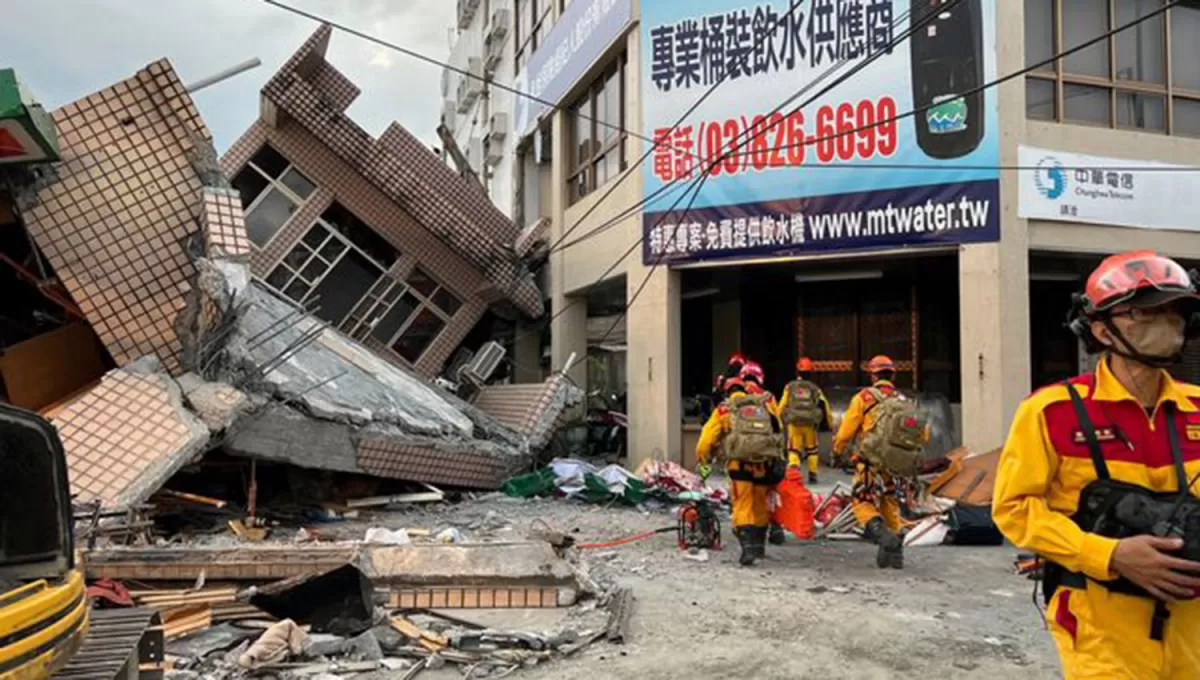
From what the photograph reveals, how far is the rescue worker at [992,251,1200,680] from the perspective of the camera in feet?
7.64

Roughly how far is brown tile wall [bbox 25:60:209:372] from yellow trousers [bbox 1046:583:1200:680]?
801 cm

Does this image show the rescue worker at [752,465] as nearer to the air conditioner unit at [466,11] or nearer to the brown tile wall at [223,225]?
the brown tile wall at [223,225]

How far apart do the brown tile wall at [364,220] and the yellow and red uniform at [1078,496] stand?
1392cm

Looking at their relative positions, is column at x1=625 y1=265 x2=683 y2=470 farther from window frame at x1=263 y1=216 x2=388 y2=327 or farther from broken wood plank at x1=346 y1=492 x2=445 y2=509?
window frame at x1=263 y1=216 x2=388 y2=327

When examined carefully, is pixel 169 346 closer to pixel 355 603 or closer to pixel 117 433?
pixel 117 433

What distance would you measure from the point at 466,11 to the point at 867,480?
26399mm

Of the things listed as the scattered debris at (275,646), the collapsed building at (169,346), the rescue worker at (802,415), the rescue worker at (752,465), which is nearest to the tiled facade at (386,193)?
the collapsed building at (169,346)

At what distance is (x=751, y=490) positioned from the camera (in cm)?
718

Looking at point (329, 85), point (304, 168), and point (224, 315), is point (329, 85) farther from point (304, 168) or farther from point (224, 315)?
point (224, 315)

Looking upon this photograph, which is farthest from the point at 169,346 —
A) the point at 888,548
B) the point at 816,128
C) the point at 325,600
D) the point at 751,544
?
the point at 816,128

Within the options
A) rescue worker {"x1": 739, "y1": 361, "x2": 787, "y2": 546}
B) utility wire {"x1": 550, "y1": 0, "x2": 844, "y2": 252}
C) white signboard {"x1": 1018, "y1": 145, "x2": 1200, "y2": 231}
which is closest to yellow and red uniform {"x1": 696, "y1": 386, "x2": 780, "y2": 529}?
rescue worker {"x1": 739, "y1": 361, "x2": 787, "y2": 546}

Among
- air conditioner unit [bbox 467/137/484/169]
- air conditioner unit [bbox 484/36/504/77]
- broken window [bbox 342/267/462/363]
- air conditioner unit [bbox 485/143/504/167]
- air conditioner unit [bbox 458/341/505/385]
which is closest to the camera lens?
air conditioner unit [bbox 458/341/505/385]

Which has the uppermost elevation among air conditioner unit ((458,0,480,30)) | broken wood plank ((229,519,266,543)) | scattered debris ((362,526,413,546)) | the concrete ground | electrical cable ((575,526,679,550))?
air conditioner unit ((458,0,480,30))

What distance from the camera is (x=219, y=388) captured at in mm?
7953
